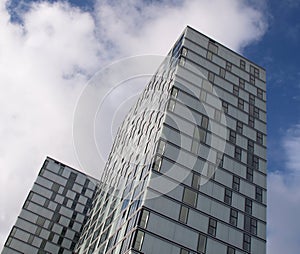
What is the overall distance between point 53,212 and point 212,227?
55.3m

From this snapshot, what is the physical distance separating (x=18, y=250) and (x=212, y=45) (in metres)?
60.1

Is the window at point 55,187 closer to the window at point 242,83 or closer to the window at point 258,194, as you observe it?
the window at point 242,83

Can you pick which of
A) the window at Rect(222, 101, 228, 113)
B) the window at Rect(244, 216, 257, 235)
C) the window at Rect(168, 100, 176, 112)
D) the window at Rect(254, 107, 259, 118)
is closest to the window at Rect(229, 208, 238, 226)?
the window at Rect(244, 216, 257, 235)

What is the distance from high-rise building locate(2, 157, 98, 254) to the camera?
280 ft

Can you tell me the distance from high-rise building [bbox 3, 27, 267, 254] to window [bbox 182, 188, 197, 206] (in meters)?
0.14

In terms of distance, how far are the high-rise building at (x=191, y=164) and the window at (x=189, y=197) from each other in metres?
0.14

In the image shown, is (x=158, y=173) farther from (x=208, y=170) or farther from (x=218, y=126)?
(x=218, y=126)

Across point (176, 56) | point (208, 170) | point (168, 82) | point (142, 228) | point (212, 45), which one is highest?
point (212, 45)

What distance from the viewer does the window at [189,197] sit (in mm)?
46656

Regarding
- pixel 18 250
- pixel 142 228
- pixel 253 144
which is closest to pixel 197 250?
pixel 142 228

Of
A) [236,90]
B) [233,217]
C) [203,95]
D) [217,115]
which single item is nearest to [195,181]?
[233,217]

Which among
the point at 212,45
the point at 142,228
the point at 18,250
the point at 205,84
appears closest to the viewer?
the point at 142,228

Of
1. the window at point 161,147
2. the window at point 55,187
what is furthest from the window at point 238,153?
the window at point 55,187

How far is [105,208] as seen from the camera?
62.6m
